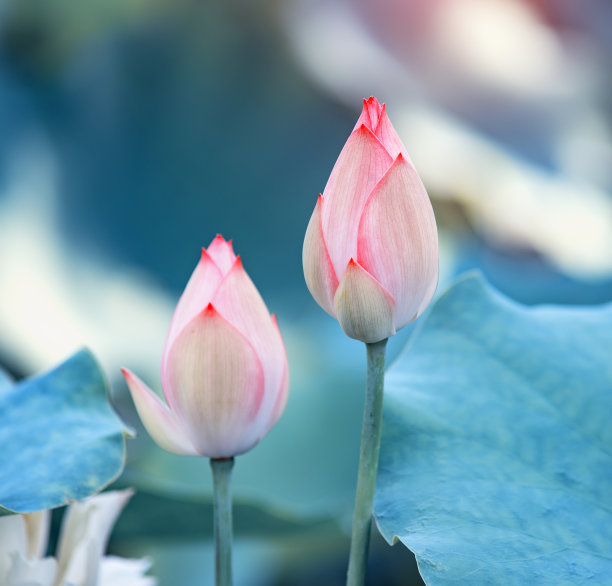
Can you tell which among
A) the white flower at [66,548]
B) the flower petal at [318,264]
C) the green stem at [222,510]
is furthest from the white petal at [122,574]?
the flower petal at [318,264]

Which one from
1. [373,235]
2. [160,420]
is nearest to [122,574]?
[160,420]

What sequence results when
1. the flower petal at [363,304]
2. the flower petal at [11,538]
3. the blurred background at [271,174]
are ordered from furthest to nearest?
the blurred background at [271,174], the flower petal at [11,538], the flower petal at [363,304]

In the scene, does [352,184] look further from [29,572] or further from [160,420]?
[29,572]

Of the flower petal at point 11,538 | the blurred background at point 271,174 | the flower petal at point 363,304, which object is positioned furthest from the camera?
the blurred background at point 271,174

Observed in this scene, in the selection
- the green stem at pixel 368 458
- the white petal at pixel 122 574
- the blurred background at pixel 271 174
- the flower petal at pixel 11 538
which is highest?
the blurred background at pixel 271 174

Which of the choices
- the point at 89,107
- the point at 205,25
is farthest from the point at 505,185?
the point at 89,107

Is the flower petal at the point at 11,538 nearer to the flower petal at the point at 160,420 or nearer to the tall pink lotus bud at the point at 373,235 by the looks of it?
the flower petal at the point at 160,420

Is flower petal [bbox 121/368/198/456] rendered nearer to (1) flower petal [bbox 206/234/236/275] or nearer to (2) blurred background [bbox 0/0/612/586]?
(1) flower petal [bbox 206/234/236/275]

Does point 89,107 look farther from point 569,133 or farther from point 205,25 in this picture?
point 569,133
